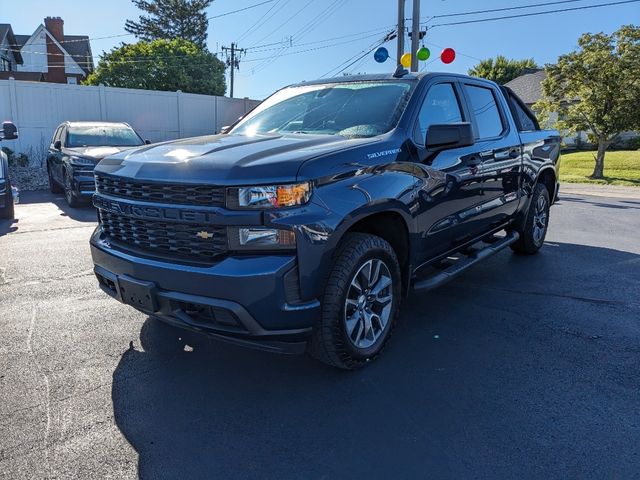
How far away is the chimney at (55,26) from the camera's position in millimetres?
44219

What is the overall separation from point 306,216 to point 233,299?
572 millimetres

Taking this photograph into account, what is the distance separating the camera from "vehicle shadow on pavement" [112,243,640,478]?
7.88 feet

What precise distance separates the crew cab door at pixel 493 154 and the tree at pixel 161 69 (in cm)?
2926

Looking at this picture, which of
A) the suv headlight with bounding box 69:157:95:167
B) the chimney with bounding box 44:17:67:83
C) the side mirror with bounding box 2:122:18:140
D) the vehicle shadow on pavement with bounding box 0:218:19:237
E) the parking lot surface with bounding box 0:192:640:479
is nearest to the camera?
the parking lot surface with bounding box 0:192:640:479

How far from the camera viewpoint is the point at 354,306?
123 inches

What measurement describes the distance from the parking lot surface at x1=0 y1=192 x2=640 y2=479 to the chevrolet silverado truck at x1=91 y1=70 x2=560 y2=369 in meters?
0.40

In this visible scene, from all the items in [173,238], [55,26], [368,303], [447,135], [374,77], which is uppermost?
[55,26]

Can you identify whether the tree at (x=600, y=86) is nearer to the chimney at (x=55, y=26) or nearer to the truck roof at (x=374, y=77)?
the truck roof at (x=374, y=77)

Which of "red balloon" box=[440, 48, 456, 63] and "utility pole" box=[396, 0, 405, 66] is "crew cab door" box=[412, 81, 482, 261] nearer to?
"red balloon" box=[440, 48, 456, 63]

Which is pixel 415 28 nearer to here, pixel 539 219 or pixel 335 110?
pixel 539 219

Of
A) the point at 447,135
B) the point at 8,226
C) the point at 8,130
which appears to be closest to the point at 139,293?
the point at 447,135

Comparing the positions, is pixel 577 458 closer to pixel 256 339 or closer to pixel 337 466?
pixel 337 466

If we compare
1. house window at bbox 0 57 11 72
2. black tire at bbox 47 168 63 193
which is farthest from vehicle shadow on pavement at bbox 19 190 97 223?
house window at bbox 0 57 11 72

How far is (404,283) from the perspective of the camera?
3.61 m
